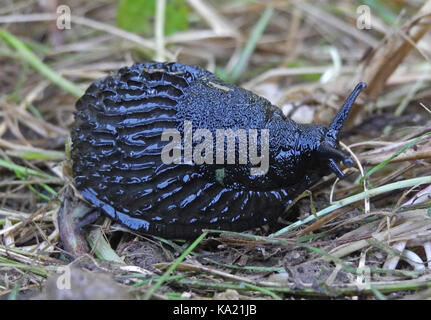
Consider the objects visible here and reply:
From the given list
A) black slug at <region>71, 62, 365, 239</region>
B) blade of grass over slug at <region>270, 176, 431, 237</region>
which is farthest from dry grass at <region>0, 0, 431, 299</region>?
black slug at <region>71, 62, 365, 239</region>

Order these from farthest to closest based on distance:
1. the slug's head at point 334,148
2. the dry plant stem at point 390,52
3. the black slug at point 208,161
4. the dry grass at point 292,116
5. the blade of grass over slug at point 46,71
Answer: the blade of grass over slug at point 46,71 < the dry plant stem at point 390,52 < the black slug at point 208,161 < the slug's head at point 334,148 < the dry grass at point 292,116

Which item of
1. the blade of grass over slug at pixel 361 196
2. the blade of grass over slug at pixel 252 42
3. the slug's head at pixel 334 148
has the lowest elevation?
the blade of grass over slug at pixel 361 196

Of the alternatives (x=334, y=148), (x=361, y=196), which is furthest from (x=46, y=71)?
(x=361, y=196)

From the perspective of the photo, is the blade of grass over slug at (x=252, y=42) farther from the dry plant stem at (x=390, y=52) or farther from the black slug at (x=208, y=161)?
the black slug at (x=208, y=161)

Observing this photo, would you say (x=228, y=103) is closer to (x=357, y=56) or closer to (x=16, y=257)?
(x=16, y=257)

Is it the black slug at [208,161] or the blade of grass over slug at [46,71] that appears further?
the blade of grass over slug at [46,71]

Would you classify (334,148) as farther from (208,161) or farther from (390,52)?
(390,52)

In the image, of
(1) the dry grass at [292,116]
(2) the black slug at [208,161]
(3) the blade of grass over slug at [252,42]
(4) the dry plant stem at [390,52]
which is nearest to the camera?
(1) the dry grass at [292,116]

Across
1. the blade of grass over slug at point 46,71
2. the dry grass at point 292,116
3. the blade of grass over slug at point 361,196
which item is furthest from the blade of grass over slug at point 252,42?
the blade of grass over slug at point 361,196
